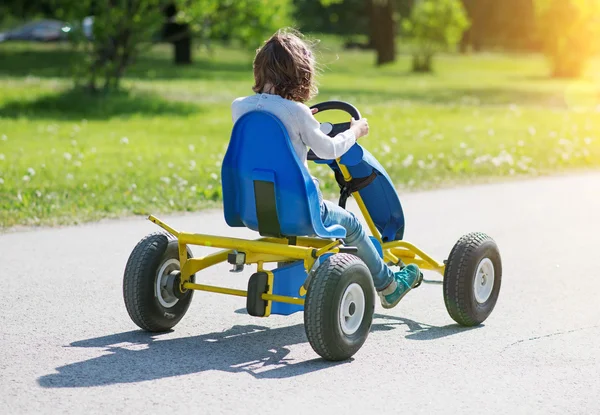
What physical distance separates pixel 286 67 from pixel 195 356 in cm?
138

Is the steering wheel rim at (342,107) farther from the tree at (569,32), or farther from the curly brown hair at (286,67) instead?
the tree at (569,32)

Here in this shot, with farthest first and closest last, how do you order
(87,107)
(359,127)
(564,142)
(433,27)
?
1. (433,27)
2. (87,107)
3. (564,142)
4. (359,127)

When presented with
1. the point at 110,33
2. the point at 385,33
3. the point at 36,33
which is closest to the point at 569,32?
the point at 385,33

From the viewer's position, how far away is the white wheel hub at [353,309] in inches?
193

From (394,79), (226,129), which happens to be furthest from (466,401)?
(394,79)

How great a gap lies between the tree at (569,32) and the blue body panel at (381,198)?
28.4 meters

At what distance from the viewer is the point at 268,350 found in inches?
206

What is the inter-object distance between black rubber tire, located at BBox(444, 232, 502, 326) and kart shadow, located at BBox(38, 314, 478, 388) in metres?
0.11

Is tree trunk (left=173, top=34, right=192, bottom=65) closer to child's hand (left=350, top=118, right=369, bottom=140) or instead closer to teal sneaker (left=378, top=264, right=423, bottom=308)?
teal sneaker (left=378, top=264, right=423, bottom=308)

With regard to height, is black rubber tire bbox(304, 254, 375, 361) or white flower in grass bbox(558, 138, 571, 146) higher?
black rubber tire bbox(304, 254, 375, 361)

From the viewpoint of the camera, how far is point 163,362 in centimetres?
491

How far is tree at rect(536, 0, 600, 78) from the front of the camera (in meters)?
33.3

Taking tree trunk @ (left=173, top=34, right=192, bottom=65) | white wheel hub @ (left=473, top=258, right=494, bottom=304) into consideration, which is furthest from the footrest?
tree trunk @ (left=173, top=34, right=192, bottom=65)

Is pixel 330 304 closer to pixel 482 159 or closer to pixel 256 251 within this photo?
pixel 256 251
